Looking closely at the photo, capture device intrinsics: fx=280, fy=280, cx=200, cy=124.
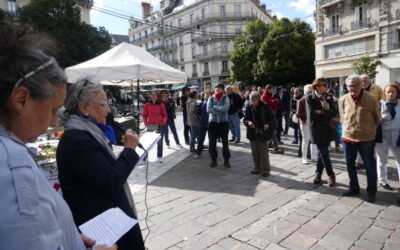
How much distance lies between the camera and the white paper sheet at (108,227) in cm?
125

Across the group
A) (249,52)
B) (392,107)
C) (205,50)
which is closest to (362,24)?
(249,52)

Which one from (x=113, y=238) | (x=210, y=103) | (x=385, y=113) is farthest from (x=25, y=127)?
(x=210, y=103)

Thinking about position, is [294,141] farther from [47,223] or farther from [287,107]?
[47,223]

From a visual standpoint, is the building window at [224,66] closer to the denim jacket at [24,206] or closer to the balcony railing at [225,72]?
the balcony railing at [225,72]

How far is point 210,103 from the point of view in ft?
21.1

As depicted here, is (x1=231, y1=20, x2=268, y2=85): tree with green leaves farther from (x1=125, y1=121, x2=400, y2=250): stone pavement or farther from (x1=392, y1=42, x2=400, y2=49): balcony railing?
(x1=125, y1=121, x2=400, y2=250): stone pavement

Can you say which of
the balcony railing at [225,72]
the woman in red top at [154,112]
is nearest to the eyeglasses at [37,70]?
the woman in red top at [154,112]

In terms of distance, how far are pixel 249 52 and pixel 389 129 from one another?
3358 centimetres

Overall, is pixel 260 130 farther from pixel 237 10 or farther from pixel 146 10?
pixel 146 10

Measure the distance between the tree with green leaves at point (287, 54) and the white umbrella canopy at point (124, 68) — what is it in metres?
28.3

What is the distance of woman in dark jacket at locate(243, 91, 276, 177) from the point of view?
5.50m

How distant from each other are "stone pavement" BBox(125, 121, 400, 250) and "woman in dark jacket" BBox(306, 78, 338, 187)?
370 mm

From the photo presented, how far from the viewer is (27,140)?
38.6 inches

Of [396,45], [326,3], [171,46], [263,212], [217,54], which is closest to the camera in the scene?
[263,212]
